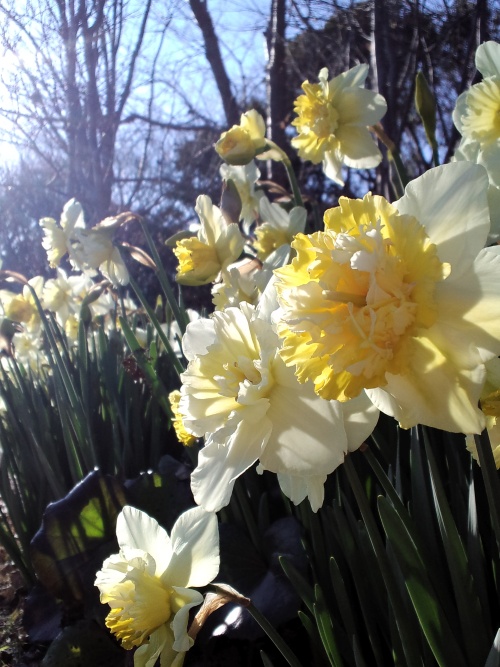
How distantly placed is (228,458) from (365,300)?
0.26 meters

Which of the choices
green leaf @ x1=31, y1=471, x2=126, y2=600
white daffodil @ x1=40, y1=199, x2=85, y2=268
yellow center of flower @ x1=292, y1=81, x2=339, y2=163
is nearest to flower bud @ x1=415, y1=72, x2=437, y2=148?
yellow center of flower @ x1=292, y1=81, x2=339, y2=163

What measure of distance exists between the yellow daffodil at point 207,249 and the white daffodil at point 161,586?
72 cm

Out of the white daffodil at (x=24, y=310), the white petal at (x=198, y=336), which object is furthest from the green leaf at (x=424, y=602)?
the white daffodil at (x=24, y=310)

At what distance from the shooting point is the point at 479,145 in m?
Result: 1.22

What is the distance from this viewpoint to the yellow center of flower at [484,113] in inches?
47.3

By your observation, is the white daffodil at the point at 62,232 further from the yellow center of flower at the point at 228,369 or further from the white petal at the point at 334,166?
the yellow center of flower at the point at 228,369

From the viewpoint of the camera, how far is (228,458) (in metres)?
0.70

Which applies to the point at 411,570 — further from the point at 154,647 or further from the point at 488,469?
the point at 154,647

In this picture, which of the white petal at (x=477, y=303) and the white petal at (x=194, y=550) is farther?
the white petal at (x=194, y=550)

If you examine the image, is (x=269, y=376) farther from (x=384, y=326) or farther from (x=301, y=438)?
(x=384, y=326)

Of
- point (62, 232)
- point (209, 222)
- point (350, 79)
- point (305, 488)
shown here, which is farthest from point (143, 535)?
point (62, 232)

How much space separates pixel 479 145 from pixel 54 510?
1267mm

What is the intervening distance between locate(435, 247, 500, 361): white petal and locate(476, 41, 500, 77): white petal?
0.88 meters

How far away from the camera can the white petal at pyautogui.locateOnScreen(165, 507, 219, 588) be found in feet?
3.04
